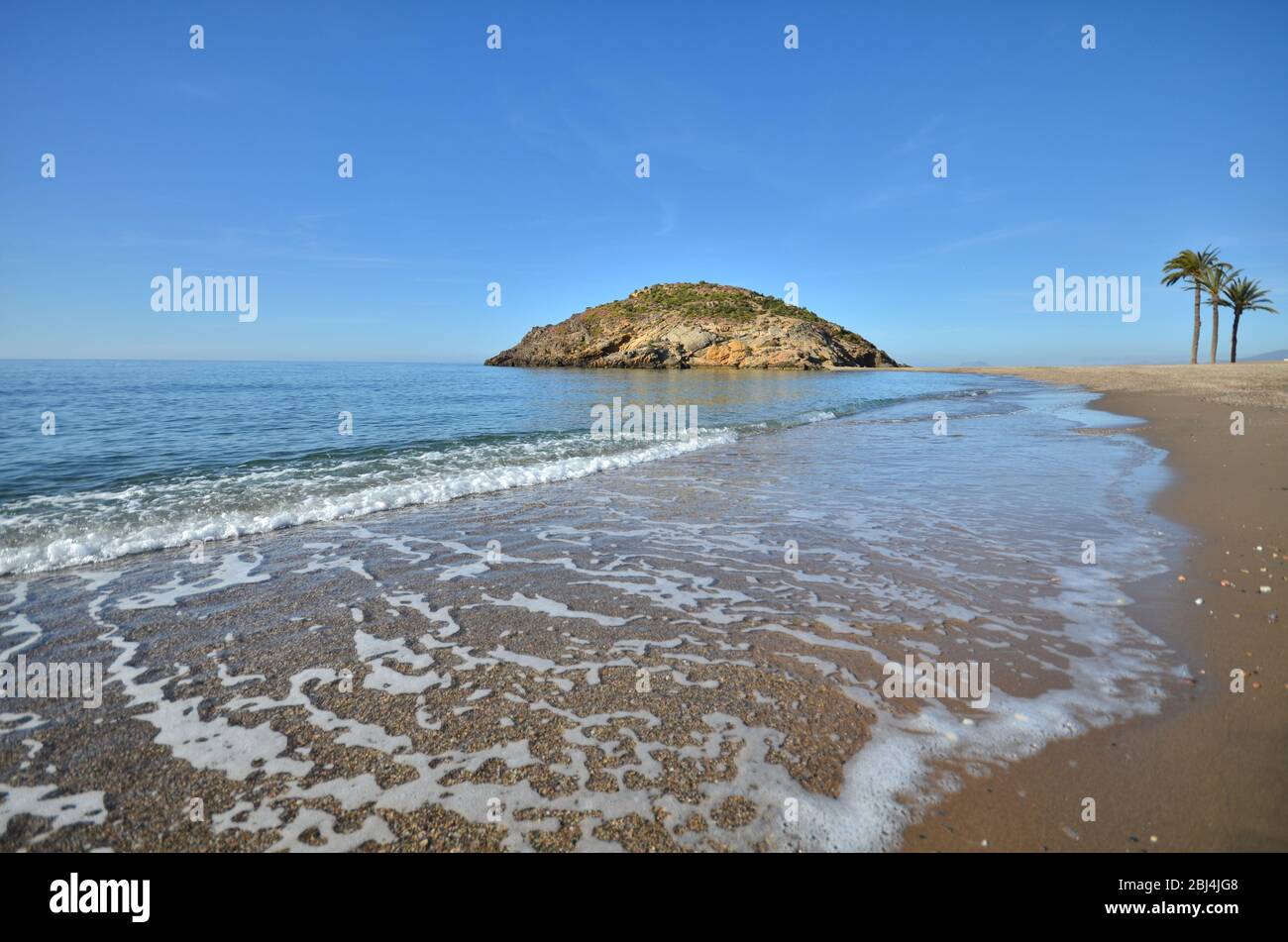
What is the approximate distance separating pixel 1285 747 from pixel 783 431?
17914 mm

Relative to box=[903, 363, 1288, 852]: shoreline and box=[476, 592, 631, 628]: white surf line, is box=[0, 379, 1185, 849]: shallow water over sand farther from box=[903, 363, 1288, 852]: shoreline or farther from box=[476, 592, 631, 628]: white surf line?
box=[903, 363, 1288, 852]: shoreline

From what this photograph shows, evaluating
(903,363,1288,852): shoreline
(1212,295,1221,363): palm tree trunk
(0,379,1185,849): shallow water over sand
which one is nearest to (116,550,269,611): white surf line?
(0,379,1185,849): shallow water over sand

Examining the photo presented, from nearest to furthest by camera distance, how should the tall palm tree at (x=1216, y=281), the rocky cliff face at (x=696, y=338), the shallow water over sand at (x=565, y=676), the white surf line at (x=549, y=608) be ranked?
the shallow water over sand at (x=565, y=676) → the white surf line at (x=549, y=608) → the tall palm tree at (x=1216, y=281) → the rocky cliff face at (x=696, y=338)

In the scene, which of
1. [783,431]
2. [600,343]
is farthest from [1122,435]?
[600,343]

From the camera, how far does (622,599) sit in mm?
5773

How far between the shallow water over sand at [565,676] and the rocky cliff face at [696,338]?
81.0 metres

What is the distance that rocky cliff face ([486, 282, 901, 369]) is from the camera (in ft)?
287

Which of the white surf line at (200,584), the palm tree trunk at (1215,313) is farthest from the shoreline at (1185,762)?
the palm tree trunk at (1215,313)

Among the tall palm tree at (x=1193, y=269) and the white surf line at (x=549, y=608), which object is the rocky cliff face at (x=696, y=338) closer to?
the tall palm tree at (x=1193, y=269)

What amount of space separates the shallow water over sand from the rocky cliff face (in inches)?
3189

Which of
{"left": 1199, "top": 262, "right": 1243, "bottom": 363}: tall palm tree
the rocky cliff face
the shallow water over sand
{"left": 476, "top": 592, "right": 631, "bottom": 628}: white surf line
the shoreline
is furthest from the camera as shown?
the rocky cliff face

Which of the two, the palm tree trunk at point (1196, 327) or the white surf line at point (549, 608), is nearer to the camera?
the white surf line at point (549, 608)

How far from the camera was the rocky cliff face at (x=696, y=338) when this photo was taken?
8744 cm

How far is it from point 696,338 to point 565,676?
88785mm
